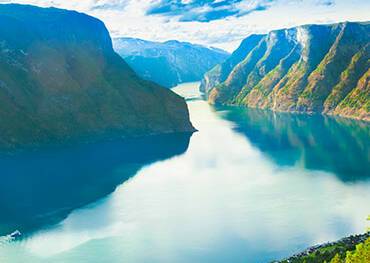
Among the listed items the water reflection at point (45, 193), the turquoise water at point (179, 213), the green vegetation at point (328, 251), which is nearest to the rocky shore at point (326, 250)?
the green vegetation at point (328, 251)

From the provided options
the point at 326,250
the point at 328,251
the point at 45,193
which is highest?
the point at 328,251

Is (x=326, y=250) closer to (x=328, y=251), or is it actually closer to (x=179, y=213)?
(x=328, y=251)

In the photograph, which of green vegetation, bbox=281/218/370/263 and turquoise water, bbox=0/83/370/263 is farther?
turquoise water, bbox=0/83/370/263

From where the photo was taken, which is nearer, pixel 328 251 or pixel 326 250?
pixel 328 251

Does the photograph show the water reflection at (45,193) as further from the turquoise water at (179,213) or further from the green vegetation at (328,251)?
the green vegetation at (328,251)

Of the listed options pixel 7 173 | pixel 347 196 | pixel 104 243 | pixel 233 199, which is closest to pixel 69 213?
pixel 104 243

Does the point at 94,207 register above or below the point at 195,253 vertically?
below

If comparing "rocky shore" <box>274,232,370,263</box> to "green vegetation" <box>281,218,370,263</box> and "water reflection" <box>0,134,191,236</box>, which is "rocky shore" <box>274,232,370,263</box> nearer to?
"green vegetation" <box>281,218,370,263</box>

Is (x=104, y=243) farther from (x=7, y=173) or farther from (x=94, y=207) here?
(x=7, y=173)

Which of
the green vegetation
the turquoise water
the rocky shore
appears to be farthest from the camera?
the turquoise water

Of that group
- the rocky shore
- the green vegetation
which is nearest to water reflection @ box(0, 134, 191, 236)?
the rocky shore

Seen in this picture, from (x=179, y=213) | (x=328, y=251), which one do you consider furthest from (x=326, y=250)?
(x=179, y=213)
